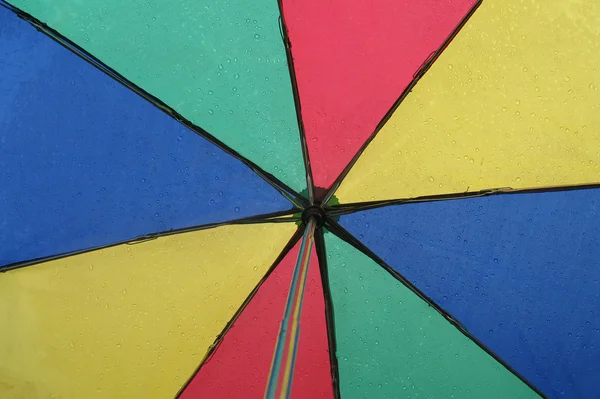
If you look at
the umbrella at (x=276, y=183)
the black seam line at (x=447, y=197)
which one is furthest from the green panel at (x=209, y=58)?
the black seam line at (x=447, y=197)

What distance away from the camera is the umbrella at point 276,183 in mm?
1786

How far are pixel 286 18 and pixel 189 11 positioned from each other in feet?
1.07

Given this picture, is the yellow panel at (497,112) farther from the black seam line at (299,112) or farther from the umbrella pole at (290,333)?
the umbrella pole at (290,333)

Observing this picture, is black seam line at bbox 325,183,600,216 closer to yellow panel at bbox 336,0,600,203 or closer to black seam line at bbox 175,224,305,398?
yellow panel at bbox 336,0,600,203

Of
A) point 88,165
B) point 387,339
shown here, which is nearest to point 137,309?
point 88,165

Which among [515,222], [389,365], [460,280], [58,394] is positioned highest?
[515,222]

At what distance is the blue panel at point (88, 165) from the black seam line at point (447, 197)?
197 millimetres

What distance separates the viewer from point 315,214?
5.73ft

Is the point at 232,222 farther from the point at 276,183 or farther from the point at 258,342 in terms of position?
the point at 258,342

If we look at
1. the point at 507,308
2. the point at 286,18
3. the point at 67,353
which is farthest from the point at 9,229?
the point at 507,308

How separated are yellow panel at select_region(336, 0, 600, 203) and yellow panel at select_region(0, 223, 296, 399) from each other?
1.38 ft

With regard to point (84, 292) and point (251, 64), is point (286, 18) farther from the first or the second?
point (84, 292)

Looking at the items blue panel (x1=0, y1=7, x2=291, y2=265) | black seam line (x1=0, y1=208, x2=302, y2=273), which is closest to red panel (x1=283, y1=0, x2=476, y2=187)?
black seam line (x1=0, y1=208, x2=302, y2=273)

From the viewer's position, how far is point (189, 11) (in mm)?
1822
